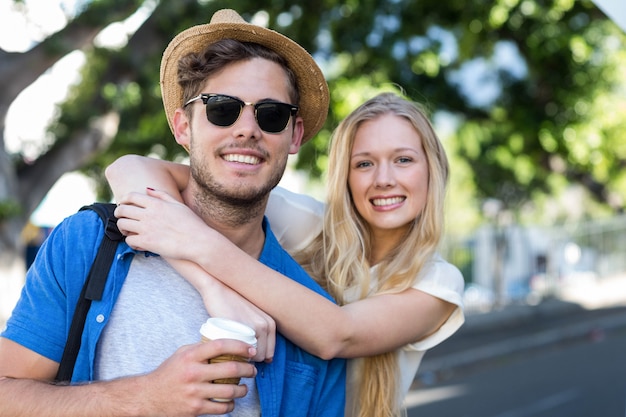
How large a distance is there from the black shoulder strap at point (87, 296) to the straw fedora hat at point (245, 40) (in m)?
0.64

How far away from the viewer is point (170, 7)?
31.2ft

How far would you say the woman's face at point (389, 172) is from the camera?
302 cm

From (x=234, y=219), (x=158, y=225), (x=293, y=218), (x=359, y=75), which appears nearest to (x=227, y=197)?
(x=234, y=219)

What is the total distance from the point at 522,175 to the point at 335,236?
16777 millimetres

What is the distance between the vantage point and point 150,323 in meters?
2.17

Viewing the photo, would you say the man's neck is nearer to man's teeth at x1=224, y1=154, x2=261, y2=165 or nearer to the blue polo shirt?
man's teeth at x1=224, y1=154, x2=261, y2=165

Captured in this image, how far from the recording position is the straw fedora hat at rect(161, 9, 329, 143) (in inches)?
94.2

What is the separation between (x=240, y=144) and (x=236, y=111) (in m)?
0.10

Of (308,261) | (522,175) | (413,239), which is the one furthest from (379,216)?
(522,175)

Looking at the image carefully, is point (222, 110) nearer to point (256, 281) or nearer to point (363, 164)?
Result: point (256, 281)

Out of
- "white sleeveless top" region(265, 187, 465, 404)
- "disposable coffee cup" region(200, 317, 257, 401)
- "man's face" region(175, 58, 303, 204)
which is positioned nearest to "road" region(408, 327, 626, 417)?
"white sleeveless top" region(265, 187, 465, 404)

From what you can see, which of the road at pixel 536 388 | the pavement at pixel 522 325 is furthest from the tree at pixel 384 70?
the road at pixel 536 388

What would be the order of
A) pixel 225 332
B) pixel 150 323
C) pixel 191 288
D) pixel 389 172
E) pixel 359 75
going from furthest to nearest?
1. pixel 359 75
2. pixel 389 172
3. pixel 191 288
4. pixel 150 323
5. pixel 225 332

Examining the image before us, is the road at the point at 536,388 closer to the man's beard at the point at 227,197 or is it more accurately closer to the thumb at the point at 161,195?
the man's beard at the point at 227,197
